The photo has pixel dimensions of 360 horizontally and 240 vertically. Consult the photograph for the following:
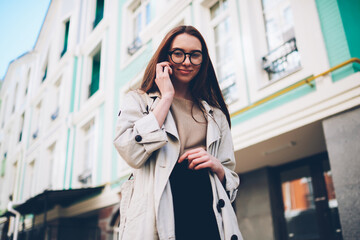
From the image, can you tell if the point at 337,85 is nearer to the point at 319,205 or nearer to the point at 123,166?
the point at 319,205

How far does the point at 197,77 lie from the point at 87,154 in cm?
1093

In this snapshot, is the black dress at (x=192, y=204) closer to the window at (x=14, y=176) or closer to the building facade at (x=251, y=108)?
the building facade at (x=251, y=108)

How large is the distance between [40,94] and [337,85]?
14949 mm

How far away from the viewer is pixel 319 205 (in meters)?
6.79

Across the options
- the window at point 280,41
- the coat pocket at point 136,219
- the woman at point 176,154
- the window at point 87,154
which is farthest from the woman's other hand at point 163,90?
the window at point 87,154

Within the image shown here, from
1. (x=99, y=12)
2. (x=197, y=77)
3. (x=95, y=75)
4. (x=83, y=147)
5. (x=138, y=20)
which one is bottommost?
(x=197, y=77)

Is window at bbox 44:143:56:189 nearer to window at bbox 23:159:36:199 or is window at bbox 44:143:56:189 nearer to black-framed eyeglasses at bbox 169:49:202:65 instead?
window at bbox 23:159:36:199

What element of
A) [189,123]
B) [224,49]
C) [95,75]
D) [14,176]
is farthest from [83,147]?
[189,123]

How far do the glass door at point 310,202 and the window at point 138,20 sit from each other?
5786 mm

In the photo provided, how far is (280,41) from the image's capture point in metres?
6.65

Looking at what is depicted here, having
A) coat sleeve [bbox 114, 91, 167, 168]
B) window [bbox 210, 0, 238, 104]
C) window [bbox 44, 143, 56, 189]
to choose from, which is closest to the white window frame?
window [bbox 44, 143, 56, 189]

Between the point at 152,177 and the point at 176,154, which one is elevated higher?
the point at 176,154

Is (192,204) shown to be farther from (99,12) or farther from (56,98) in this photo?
(56,98)

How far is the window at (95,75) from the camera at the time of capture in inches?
524
